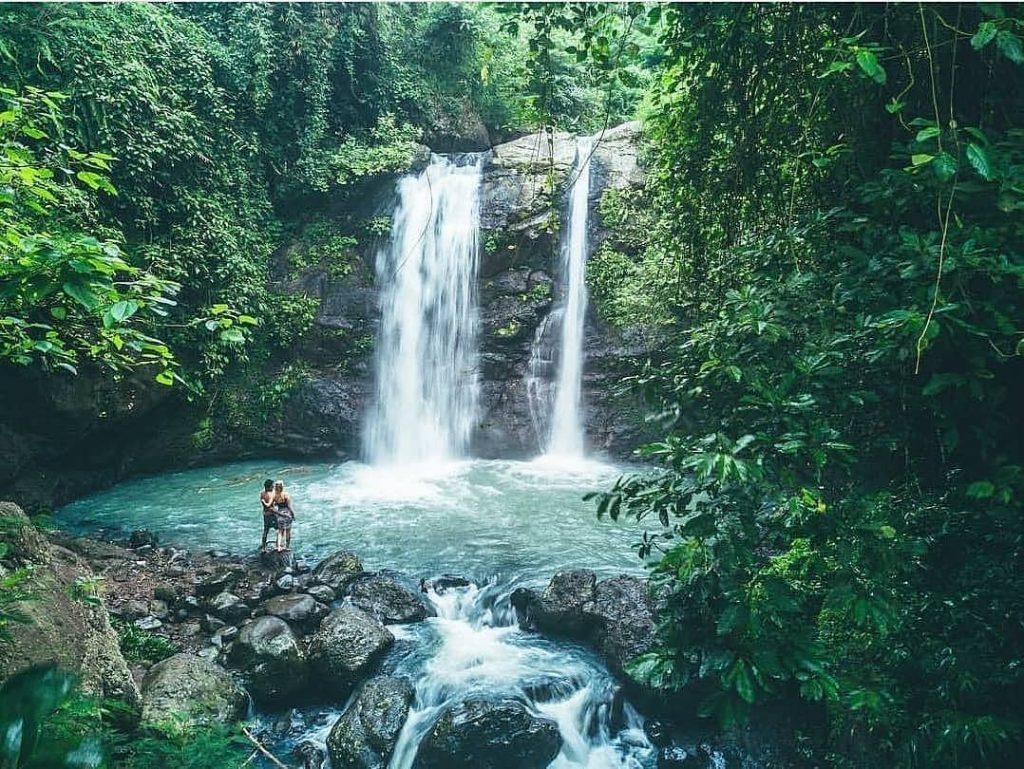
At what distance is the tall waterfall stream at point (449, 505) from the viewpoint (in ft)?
17.3

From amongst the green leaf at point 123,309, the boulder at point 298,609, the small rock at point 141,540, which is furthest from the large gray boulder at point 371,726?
the small rock at point 141,540

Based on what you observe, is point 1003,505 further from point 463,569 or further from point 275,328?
point 275,328

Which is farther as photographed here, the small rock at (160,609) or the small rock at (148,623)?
the small rock at (160,609)

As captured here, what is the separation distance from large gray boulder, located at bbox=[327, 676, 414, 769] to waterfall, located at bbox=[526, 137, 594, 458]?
8455 mm

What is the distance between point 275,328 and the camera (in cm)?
1330

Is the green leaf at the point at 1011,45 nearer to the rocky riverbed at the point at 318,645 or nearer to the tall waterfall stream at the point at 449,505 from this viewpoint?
the tall waterfall stream at the point at 449,505

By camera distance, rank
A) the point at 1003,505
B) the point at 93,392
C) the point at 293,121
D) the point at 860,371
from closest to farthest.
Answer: the point at 1003,505 < the point at 860,371 < the point at 93,392 < the point at 293,121

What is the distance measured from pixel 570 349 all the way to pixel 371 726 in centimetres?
959

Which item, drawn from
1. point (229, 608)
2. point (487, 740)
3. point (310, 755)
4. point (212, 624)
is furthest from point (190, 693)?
Result: point (487, 740)

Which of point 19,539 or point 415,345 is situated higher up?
point 415,345

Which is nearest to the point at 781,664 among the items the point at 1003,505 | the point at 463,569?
the point at 1003,505

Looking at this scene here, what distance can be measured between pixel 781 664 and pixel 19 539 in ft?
16.0

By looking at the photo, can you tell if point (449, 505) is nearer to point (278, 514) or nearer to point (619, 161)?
point (278, 514)

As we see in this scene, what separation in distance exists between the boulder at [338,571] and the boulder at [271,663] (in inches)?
51.8
